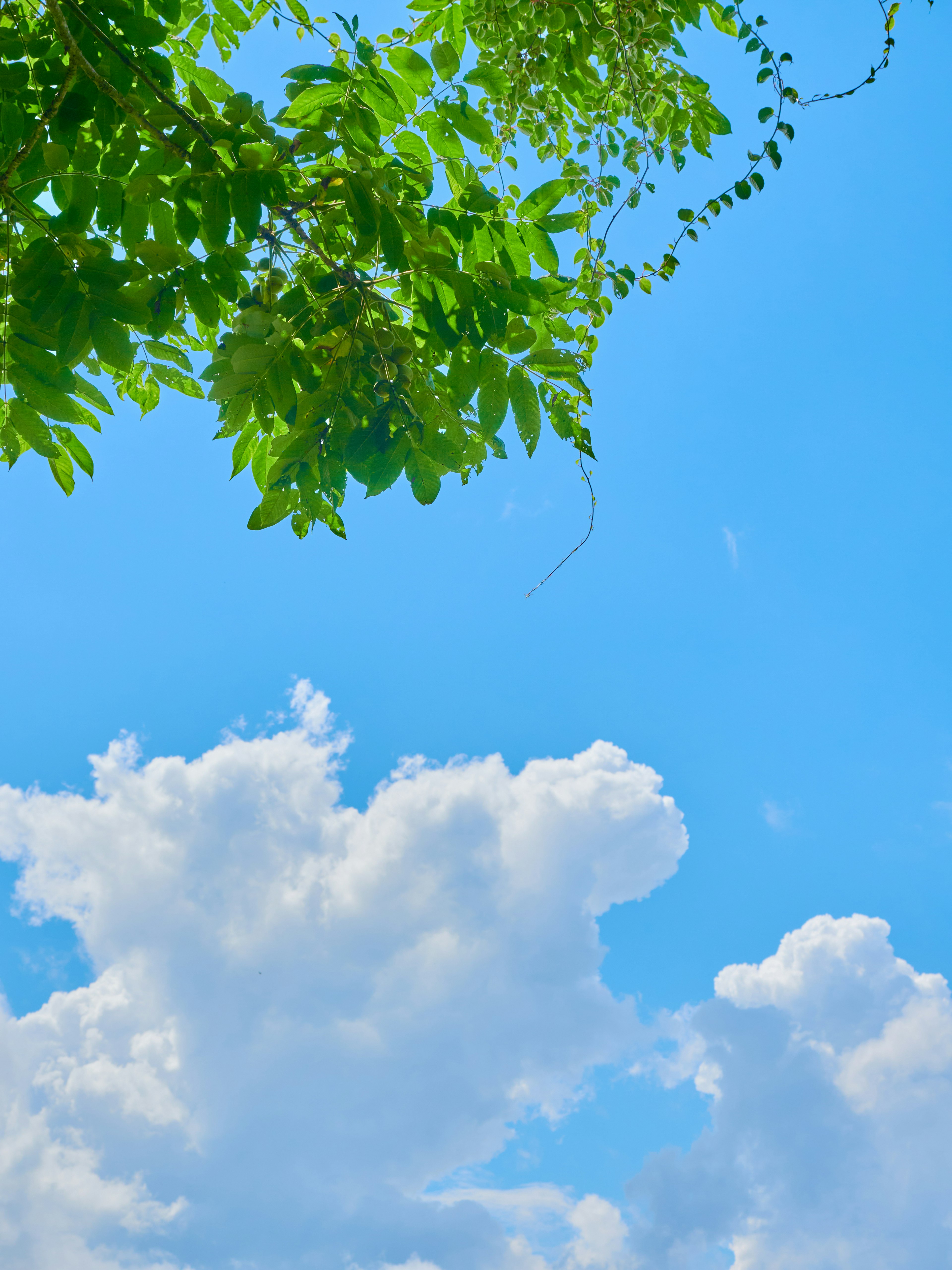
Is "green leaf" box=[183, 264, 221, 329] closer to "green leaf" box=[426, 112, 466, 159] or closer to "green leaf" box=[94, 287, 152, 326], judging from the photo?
"green leaf" box=[94, 287, 152, 326]

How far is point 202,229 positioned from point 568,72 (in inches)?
97.3

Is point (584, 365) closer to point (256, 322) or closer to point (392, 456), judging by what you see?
point (392, 456)

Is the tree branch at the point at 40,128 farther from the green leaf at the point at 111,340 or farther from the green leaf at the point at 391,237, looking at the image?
the green leaf at the point at 391,237

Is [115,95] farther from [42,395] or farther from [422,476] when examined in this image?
A: [422,476]

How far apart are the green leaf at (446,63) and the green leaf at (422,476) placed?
130cm

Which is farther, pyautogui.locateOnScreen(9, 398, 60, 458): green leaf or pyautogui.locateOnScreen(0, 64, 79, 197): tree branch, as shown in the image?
pyautogui.locateOnScreen(9, 398, 60, 458): green leaf

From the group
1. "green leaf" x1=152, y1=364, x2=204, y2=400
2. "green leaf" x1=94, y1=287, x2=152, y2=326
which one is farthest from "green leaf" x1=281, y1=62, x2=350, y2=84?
"green leaf" x1=152, y1=364, x2=204, y2=400

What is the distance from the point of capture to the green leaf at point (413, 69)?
253 centimetres

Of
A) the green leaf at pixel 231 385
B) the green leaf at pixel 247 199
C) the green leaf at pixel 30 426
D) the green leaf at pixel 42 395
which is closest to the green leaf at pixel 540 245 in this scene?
the green leaf at pixel 247 199

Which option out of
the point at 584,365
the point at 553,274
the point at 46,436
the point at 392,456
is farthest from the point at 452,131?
the point at 46,436

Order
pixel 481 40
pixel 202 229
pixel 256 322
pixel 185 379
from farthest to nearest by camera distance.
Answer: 1. pixel 481 40
2. pixel 185 379
3. pixel 256 322
4. pixel 202 229

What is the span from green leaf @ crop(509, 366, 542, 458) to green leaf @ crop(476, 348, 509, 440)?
2 centimetres

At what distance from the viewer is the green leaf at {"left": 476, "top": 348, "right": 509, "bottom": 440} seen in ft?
7.97

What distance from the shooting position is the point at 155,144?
2.38 meters
